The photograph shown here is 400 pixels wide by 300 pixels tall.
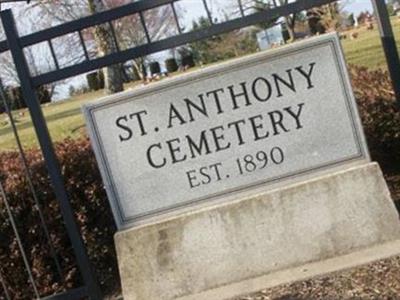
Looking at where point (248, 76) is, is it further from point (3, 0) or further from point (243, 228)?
point (3, 0)

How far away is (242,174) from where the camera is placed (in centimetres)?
410

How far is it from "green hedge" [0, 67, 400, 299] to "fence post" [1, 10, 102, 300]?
60 centimetres

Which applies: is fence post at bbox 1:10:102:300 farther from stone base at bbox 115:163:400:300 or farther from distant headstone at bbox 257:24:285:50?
distant headstone at bbox 257:24:285:50

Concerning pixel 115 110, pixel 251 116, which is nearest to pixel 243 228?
pixel 251 116

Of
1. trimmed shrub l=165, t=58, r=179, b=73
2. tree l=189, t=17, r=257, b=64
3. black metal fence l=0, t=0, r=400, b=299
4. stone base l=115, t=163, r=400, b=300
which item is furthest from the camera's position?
trimmed shrub l=165, t=58, r=179, b=73

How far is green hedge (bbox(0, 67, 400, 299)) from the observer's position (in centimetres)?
479

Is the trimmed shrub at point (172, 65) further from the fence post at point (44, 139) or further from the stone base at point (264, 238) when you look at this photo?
the stone base at point (264, 238)

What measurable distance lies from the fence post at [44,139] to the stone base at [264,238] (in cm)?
30

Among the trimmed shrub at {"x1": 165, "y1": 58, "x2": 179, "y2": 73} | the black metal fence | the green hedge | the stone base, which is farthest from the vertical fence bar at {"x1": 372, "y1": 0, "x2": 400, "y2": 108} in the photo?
the trimmed shrub at {"x1": 165, "y1": 58, "x2": 179, "y2": 73}

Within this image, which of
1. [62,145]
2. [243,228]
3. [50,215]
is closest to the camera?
[243,228]

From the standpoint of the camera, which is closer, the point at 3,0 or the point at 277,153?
the point at 277,153

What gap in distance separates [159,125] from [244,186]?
62 centimetres

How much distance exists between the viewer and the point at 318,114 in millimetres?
4078

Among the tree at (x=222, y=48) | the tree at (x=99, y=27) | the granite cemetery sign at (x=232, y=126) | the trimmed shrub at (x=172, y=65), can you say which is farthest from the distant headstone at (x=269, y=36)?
the granite cemetery sign at (x=232, y=126)
